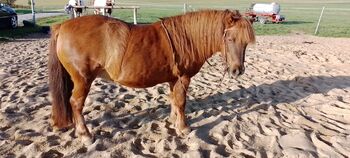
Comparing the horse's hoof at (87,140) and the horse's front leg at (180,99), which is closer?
the horse's hoof at (87,140)

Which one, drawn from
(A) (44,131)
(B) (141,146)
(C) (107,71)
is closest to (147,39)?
(C) (107,71)

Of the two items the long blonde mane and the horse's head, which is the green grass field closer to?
the long blonde mane

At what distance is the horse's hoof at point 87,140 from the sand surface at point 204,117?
0.19 feet

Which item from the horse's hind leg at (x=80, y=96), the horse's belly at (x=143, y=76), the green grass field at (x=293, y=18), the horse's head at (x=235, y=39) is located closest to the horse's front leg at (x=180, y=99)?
the horse's belly at (x=143, y=76)

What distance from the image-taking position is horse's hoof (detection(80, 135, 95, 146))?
3770mm

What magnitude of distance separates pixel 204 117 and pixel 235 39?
142 cm

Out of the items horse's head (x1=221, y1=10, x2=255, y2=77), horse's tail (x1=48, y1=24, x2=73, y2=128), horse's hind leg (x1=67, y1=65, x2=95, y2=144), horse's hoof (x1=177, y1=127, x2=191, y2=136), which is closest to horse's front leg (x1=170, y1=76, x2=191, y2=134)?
horse's hoof (x1=177, y1=127, x2=191, y2=136)

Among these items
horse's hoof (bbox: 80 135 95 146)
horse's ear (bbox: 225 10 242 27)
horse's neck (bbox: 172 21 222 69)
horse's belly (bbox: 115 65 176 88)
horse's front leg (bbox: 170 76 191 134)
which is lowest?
horse's hoof (bbox: 80 135 95 146)

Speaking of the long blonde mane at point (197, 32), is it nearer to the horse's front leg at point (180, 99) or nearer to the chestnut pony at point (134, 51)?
the chestnut pony at point (134, 51)

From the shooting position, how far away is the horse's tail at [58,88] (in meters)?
3.87

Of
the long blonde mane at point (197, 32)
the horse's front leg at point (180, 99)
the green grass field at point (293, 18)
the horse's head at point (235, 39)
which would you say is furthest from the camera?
the green grass field at point (293, 18)

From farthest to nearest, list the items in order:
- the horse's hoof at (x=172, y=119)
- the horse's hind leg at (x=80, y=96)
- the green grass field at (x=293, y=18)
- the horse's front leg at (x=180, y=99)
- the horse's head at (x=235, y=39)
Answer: the green grass field at (x=293, y=18) < the horse's hoof at (x=172, y=119) < the horse's front leg at (x=180, y=99) < the horse's hind leg at (x=80, y=96) < the horse's head at (x=235, y=39)

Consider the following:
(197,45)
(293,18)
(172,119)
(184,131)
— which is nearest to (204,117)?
(172,119)

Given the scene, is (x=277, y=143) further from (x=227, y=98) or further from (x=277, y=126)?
(x=227, y=98)
